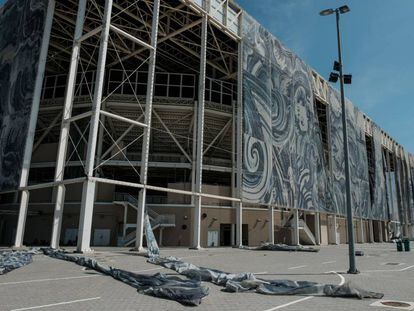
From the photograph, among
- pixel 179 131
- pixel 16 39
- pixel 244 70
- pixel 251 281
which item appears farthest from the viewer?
pixel 179 131

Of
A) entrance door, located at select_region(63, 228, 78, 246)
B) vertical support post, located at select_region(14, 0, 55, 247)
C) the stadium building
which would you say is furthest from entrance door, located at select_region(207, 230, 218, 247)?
vertical support post, located at select_region(14, 0, 55, 247)

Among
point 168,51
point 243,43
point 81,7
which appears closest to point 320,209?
point 243,43

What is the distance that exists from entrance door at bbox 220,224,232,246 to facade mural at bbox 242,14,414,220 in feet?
21.5

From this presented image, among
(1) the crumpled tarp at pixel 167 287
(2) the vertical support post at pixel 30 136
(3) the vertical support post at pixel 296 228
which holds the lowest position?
(1) the crumpled tarp at pixel 167 287

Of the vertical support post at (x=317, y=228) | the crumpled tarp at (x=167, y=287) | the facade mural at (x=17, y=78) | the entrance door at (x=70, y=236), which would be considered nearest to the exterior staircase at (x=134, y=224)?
the entrance door at (x=70, y=236)

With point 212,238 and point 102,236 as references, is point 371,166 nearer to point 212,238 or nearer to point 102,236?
point 212,238

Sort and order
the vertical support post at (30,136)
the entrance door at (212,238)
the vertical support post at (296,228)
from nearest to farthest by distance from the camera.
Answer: the vertical support post at (30,136), the entrance door at (212,238), the vertical support post at (296,228)

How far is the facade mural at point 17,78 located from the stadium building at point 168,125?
0.16m

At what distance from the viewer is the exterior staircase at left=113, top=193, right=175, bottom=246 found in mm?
33031

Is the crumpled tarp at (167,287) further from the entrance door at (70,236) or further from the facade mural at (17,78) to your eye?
the entrance door at (70,236)

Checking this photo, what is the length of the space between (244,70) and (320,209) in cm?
2012

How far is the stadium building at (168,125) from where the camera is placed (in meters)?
28.6

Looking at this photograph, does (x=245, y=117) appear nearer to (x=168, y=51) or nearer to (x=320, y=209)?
(x=168, y=51)

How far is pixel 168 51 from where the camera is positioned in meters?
40.9
